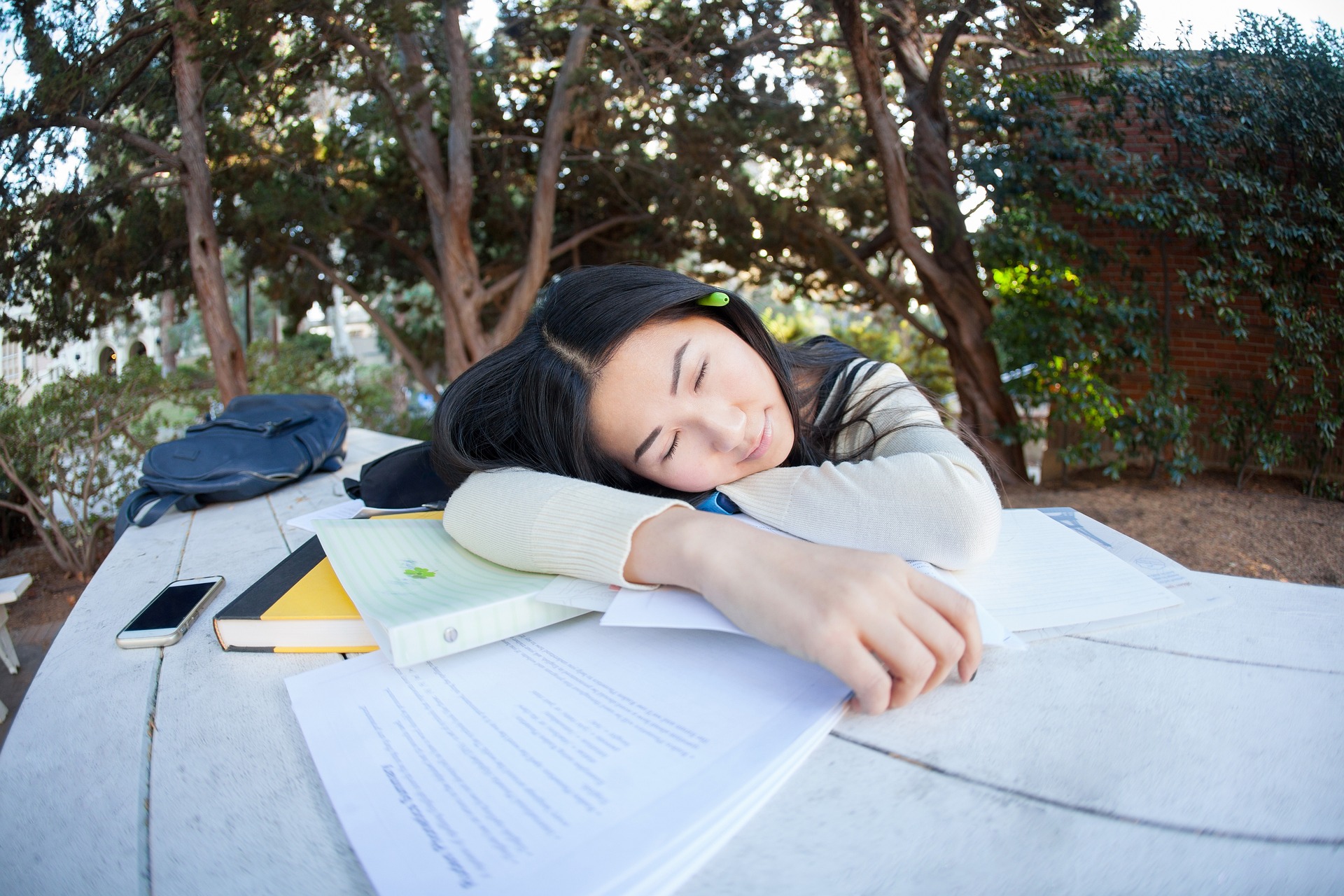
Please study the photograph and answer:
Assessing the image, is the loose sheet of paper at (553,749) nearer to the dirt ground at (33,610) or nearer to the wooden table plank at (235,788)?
the wooden table plank at (235,788)

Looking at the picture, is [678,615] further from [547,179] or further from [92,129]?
[547,179]

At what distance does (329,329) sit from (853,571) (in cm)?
2017

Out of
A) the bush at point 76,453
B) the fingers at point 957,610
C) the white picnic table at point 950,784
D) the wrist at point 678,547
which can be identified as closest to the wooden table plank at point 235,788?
the white picnic table at point 950,784

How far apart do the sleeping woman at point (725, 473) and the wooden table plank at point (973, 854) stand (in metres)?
0.13

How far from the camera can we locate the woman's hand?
713 millimetres

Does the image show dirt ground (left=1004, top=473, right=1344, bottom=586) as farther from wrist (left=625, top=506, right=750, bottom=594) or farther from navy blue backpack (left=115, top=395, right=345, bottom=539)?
navy blue backpack (left=115, top=395, right=345, bottom=539)

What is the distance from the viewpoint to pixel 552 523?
42.3 inches

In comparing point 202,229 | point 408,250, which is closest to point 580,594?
point 202,229

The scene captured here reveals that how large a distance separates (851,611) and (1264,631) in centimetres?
56

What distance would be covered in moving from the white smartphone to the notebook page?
1.12 m

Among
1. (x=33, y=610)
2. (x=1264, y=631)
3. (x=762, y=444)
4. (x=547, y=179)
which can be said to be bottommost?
(x=33, y=610)

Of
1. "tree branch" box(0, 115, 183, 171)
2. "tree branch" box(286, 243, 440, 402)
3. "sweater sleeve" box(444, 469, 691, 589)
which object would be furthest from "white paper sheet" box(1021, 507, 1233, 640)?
"tree branch" box(286, 243, 440, 402)

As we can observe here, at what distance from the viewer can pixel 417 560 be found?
1.17 meters

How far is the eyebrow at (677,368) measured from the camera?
4.37ft
